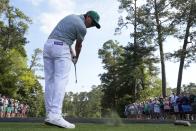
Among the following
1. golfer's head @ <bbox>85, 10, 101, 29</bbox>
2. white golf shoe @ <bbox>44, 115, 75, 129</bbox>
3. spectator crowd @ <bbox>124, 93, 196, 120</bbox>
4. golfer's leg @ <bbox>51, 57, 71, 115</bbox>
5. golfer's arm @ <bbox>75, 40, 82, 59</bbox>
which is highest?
spectator crowd @ <bbox>124, 93, 196, 120</bbox>

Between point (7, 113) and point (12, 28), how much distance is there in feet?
99.1

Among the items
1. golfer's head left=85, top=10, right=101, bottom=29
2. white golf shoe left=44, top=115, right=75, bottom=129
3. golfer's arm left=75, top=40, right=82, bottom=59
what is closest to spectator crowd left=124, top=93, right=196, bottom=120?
golfer's arm left=75, top=40, right=82, bottom=59

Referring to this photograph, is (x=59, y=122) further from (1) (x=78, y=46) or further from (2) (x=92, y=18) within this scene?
(2) (x=92, y=18)

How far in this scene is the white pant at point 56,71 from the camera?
7.71 metres

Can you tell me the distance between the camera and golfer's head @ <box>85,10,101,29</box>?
25.6 feet

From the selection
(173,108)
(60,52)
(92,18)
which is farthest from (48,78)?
(173,108)

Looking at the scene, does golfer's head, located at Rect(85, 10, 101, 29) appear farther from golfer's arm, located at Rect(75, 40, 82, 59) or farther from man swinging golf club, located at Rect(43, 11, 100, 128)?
golfer's arm, located at Rect(75, 40, 82, 59)

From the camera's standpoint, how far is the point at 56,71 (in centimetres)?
777

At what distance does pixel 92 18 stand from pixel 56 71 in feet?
3.25

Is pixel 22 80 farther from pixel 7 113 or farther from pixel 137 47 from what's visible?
pixel 7 113

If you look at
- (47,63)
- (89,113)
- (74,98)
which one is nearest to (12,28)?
(47,63)

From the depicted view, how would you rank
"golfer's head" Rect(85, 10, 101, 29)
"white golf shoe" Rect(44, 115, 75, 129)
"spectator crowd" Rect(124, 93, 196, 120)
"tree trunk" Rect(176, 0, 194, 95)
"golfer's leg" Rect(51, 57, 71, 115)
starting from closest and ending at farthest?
"white golf shoe" Rect(44, 115, 75, 129) → "golfer's leg" Rect(51, 57, 71, 115) → "golfer's head" Rect(85, 10, 101, 29) → "spectator crowd" Rect(124, 93, 196, 120) → "tree trunk" Rect(176, 0, 194, 95)

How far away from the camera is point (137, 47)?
189ft

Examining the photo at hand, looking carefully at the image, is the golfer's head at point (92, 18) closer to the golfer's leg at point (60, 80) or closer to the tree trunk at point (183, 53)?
the golfer's leg at point (60, 80)
